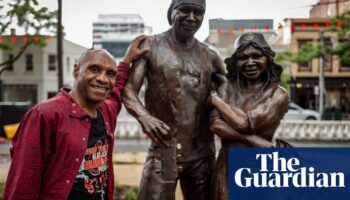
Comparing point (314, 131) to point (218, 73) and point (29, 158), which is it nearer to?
point (218, 73)

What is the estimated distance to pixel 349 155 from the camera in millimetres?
2859

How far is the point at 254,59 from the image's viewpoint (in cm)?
253

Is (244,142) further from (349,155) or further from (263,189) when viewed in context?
(349,155)

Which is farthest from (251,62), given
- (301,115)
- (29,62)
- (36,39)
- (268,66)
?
(29,62)

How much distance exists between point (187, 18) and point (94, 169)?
1.04m

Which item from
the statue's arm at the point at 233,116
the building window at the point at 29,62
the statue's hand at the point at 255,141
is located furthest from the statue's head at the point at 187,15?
the building window at the point at 29,62

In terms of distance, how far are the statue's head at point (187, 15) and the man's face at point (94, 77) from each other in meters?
0.63

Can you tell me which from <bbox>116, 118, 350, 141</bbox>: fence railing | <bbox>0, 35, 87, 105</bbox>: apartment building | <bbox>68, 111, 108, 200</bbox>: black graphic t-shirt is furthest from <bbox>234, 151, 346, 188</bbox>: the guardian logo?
<bbox>0, 35, 87, 105</bbox>: apartment building

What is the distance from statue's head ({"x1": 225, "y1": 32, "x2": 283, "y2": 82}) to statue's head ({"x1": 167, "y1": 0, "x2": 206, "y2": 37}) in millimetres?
275

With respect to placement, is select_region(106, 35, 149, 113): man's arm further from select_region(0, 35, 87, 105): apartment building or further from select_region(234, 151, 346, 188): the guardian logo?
select_region(0, 35, 87, 105): apartment building

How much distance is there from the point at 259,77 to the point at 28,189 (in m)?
1.46

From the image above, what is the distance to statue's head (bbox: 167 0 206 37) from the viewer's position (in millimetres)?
2506

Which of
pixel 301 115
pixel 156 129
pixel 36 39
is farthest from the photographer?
pixel 301 115

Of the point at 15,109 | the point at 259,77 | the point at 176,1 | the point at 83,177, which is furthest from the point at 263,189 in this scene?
the point at 15,109
